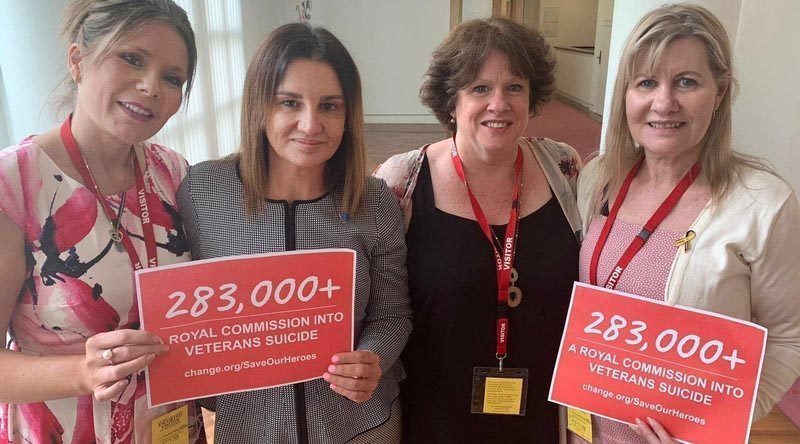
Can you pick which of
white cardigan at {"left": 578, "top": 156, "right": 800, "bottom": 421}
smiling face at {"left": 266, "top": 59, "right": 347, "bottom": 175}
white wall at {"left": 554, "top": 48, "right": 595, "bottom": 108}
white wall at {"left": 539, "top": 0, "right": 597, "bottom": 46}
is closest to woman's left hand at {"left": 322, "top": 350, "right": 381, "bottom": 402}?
smiling face at {"left": 266, "top": 59, "right": 347, "bottom": 175}

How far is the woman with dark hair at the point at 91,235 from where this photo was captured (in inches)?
46.5

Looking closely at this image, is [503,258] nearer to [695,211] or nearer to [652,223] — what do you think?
[652,223]

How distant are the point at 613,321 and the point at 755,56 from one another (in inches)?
169

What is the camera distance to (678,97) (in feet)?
4.81

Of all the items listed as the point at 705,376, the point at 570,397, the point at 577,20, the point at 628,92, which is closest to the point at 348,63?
the point at 628,92

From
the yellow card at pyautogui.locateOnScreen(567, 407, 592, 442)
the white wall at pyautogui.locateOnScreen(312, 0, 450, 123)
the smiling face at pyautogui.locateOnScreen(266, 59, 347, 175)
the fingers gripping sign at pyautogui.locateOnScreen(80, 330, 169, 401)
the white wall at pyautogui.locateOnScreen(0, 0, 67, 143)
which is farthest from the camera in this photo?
the white wall at pyautogui.locateOnScreen(312, 0, 450, 123)

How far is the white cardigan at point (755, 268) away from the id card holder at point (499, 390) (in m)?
0.54

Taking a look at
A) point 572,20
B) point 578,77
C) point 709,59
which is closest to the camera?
point 709,59

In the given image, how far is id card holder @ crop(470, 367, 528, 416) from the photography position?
5.77ft

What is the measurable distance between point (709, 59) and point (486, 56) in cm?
59

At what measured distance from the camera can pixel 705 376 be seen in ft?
4.35

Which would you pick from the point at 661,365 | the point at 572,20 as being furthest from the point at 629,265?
the point at 572,20

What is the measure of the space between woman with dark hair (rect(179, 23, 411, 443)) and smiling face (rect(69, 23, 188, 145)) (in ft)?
0.64

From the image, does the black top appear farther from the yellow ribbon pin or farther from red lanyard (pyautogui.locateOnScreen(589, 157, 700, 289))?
the yellow ribbon pin
